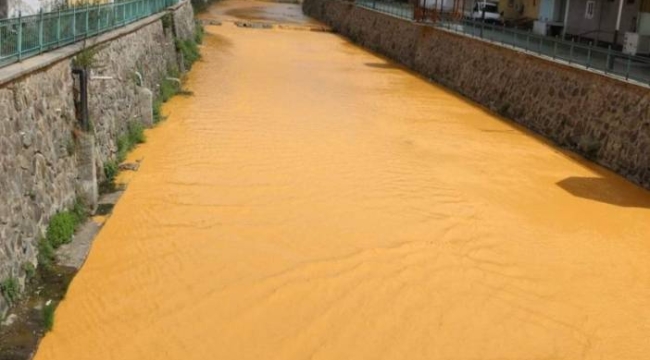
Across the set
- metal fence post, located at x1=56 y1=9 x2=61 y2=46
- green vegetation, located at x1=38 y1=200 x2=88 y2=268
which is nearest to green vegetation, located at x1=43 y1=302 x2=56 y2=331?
green vegetation, located at x1=38 y1=200 x2=88 y2=268

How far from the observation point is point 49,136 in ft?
37.3

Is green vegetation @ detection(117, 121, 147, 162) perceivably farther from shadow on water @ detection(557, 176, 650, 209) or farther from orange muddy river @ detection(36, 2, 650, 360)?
shadow on water @ detection(557, 176, 650, 209)

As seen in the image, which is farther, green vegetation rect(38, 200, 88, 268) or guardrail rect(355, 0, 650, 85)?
guardrail rect(355, 0, 650, 85)

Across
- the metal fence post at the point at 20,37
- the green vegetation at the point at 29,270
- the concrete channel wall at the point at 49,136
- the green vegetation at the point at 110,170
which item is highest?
the metal fence post at the point at 20,37

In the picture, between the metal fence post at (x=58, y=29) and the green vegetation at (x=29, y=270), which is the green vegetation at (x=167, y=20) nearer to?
the metal fence post at (x=58, y=29)

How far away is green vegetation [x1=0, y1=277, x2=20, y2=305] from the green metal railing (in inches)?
124

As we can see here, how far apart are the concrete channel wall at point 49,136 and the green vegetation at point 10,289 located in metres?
0.06

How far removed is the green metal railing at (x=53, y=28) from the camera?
1063 centimetres

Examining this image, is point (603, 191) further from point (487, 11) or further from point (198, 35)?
point (487, 11)

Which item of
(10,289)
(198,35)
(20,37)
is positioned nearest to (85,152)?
(20,37)

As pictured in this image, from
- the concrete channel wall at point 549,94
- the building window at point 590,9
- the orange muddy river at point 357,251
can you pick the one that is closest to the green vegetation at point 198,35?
the concrete channel wall at point 549,94

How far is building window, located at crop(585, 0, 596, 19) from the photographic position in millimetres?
32750

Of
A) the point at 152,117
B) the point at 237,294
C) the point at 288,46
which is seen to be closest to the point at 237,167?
the point at 152,117

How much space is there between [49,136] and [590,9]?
2799 cm
